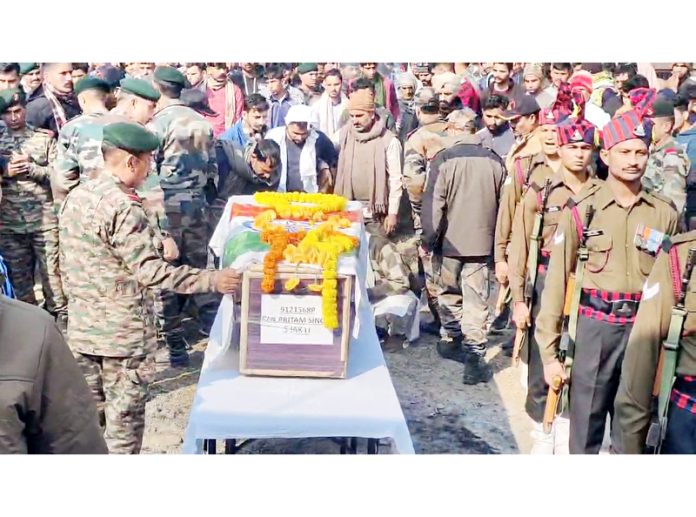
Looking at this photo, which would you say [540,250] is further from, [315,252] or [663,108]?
[315,252]

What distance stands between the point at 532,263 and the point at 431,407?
2.80ft

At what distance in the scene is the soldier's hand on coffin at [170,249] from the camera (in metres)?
3.85

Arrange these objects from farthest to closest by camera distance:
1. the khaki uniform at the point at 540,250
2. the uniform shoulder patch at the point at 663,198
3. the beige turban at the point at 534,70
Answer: the khaki uniform at the point at 540,250, the beige turban at the point at 534,70, the uniform shoulder patch at the point at 663,198

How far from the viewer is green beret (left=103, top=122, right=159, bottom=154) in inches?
140

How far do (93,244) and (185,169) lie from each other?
1.99ft

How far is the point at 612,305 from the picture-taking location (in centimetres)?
361

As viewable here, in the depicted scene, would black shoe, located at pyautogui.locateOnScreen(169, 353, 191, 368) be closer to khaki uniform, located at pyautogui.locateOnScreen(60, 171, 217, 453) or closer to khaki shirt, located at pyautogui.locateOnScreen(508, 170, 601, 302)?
khaki uniform, located at pyautogui.locateOnScreen(60, 171, 217, 453)

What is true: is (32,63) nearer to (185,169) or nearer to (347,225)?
(185,169)

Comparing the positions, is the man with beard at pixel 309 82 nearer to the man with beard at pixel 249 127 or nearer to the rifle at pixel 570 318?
the man with beard at pixel 249 127

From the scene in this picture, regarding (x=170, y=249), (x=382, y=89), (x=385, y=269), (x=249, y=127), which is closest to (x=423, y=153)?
(x=382, y=89)

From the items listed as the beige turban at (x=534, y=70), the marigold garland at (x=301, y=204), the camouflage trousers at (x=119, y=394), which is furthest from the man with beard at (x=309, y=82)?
the camouflage trousers at (x=119, y=394)

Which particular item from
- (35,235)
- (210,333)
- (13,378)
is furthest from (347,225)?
(13,378)

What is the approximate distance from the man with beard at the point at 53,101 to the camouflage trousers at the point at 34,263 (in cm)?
51

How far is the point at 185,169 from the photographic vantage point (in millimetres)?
3920
